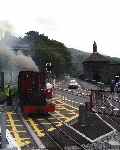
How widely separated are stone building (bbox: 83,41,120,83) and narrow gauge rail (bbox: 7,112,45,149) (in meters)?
59.6

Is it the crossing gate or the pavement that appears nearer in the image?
the pavement

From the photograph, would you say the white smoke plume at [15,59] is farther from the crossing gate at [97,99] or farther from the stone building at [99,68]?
the stone building at [99,68]

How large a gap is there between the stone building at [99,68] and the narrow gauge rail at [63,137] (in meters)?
63.1

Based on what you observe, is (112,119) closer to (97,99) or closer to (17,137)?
(97,99)

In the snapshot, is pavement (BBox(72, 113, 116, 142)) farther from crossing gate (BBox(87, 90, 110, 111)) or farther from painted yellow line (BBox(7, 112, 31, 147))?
painted yellow line (BBox(7, 112, 31, 147))

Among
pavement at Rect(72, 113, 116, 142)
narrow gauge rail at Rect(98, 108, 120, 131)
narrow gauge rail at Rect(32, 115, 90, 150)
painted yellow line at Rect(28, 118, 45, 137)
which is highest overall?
narrow gauge rail at Rect(98, 108, 120, 131)

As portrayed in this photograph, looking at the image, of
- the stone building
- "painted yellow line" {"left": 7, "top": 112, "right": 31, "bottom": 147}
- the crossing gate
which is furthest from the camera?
the stone building

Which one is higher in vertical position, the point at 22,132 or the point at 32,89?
the point at 32,89

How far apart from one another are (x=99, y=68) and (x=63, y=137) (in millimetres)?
81497

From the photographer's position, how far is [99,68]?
342ft

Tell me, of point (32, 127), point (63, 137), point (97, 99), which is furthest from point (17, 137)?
point (97, 99)

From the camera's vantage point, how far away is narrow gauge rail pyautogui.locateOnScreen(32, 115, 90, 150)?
21017mm

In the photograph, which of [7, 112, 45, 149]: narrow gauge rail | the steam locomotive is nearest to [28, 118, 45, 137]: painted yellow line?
[7, 112, 45, 149]: narrow gauge rail

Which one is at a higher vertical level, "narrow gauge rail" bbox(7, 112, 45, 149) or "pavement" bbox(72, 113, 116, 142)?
"pavement" bbox(72, 113, 116, 142)
